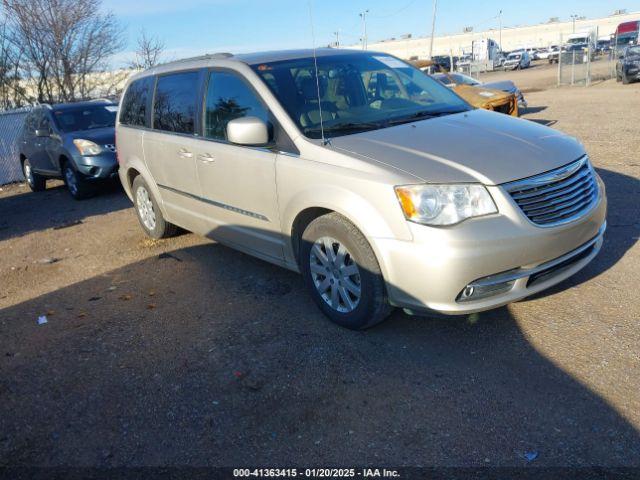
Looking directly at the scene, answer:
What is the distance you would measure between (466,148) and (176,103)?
3.04 meters

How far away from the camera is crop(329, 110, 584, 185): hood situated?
338cm

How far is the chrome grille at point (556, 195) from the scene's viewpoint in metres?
3.37

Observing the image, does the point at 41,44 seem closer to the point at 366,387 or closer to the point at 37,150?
the point at 37,150

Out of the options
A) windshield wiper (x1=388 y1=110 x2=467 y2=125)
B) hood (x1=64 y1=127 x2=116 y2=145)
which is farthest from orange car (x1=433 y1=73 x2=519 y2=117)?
windshield wiper (x1=388 y1=110 x2=467 y2=125)

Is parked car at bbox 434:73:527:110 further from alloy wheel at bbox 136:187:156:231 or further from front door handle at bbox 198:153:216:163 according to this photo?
front door handle at bbox 198:153:216:163

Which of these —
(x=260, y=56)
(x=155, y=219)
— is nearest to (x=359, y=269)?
(x=260, y=56)

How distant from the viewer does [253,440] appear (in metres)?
2.91

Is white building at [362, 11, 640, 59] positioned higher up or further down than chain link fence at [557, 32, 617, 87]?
higher up

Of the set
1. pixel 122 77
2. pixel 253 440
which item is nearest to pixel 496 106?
pixel 253 440

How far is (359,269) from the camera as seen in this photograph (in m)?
3.60

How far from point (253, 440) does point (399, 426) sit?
0.77 m

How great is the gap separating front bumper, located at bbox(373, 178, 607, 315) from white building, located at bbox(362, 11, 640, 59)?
315 feet

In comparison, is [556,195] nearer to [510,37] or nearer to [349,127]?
[349,127]

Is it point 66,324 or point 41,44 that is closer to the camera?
point 66,324
